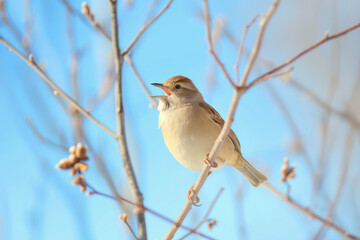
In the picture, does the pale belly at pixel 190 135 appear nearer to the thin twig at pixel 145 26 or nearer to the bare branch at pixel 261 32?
the thin twig at pixel 145 26

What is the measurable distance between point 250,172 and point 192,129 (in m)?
1.14

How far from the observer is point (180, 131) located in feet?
13.5

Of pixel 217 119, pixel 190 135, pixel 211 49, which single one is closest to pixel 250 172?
pixel 217 119

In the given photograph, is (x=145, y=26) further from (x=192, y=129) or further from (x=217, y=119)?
(x=217, y=119)

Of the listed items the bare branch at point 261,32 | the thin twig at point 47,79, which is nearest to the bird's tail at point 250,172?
the thin twig at point 47,79

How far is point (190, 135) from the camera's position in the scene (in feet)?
13.4

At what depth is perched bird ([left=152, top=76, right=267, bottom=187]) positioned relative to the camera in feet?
13.4

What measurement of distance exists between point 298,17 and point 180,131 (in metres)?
4.98

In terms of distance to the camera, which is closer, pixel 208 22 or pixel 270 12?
pixel 270 12

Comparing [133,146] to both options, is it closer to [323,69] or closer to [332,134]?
[332,134]

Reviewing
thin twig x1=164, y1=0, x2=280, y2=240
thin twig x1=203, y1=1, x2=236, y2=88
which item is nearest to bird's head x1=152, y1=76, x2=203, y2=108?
thin twig x1=164, y1=0, x2=280, y2=240

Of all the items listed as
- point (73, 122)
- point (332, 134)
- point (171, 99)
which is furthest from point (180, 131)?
point (332, 134)

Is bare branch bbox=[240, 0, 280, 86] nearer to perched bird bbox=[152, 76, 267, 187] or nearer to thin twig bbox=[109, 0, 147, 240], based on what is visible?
thin twig bbox=[109, 0, 147, 240]

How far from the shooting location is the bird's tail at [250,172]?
4.72 m
